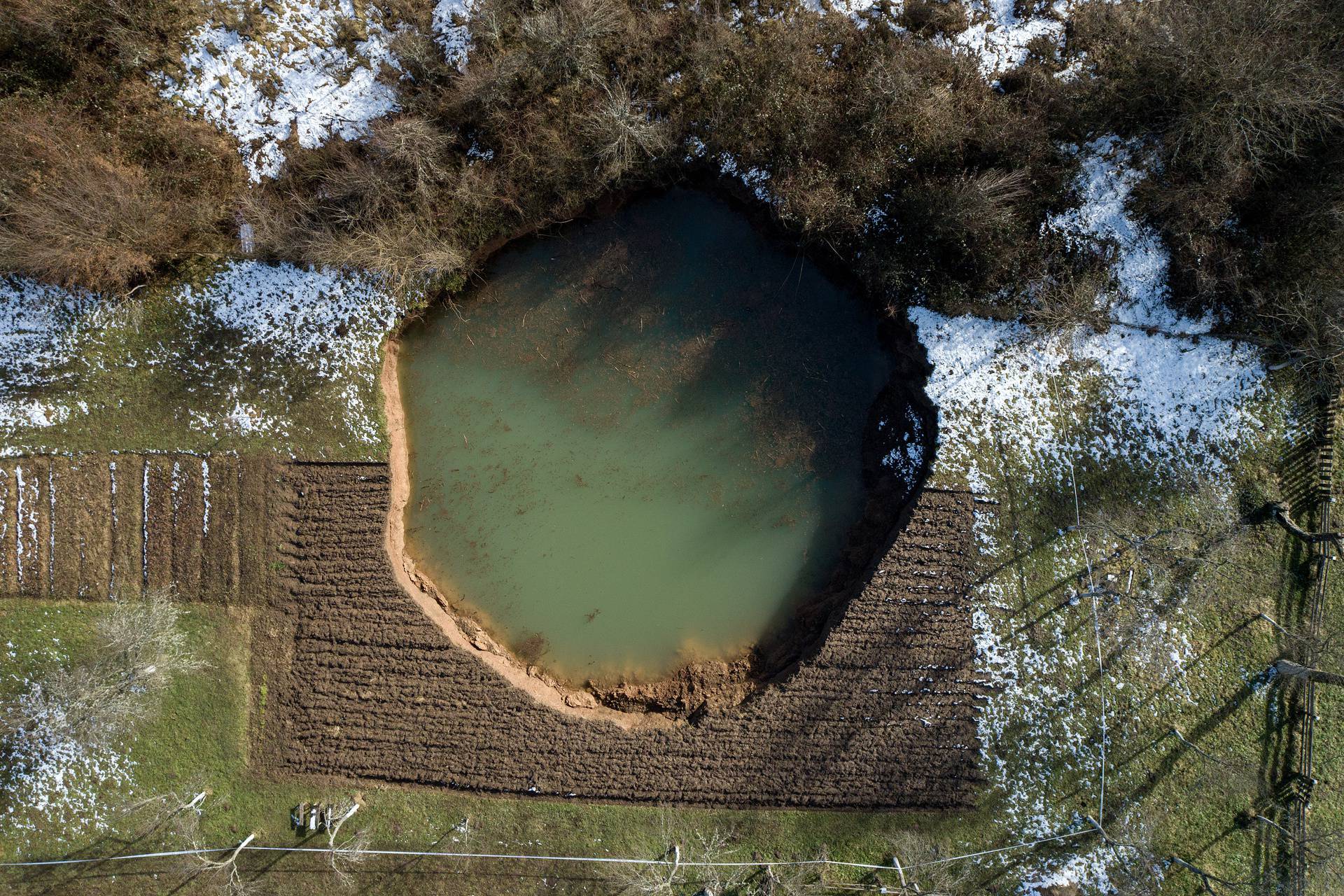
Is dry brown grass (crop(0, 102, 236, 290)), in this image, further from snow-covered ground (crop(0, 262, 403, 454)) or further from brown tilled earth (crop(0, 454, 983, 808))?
brown tilled earth (crop(0, 454, 983, 808))

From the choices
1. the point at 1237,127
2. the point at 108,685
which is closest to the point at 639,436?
the point at 108,685

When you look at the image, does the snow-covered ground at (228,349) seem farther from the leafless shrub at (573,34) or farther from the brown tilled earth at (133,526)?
the leafless shrub at (573,34)

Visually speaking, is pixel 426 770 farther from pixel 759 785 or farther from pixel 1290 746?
pixel 1290 746

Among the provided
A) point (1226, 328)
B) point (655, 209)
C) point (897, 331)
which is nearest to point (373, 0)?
point (655, 209)

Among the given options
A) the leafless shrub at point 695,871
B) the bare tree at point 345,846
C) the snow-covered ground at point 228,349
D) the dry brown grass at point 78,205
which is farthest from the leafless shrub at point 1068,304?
the dry brown grass at point 78,205

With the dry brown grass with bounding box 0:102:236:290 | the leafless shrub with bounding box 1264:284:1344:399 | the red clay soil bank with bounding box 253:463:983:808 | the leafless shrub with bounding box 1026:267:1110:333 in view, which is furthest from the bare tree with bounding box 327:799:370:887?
the leafless shrub with bounding box 1264:284:1344:399

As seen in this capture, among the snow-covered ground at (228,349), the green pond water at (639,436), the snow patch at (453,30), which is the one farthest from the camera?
the green pond water at (639,436)

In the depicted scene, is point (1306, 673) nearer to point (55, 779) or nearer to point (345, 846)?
point (345, 846)
